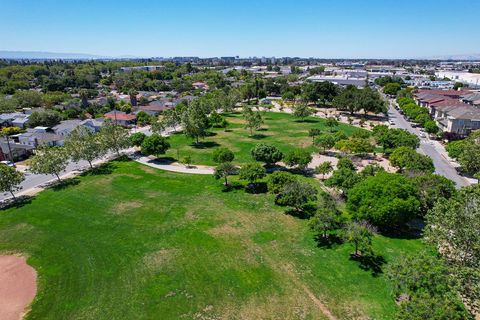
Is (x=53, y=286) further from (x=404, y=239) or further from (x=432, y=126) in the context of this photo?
(x=432, y=126)

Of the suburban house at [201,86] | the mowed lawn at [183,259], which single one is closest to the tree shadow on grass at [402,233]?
the mowed lawn at [183,259]

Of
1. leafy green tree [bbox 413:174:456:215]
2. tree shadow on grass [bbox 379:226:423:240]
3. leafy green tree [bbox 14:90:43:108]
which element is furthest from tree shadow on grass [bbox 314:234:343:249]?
leafy green tree [bbox 14:90:43:108]

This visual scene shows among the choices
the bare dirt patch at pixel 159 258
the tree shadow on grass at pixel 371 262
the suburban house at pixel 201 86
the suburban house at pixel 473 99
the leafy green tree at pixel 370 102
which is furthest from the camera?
the suburban house at pixel 201 86

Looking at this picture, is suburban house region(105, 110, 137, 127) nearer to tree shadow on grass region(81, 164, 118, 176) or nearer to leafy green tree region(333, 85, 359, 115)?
tree shadow on grass region(81, 164, 118, 176)

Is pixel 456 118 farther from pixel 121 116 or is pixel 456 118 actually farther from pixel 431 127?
pixel 121 116


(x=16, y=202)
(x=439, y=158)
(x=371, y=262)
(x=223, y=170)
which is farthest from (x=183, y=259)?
(x=439, y=158)

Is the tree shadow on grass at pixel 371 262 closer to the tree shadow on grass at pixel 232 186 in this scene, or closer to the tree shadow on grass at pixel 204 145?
the tree shadow on grass at pixel 232 186
